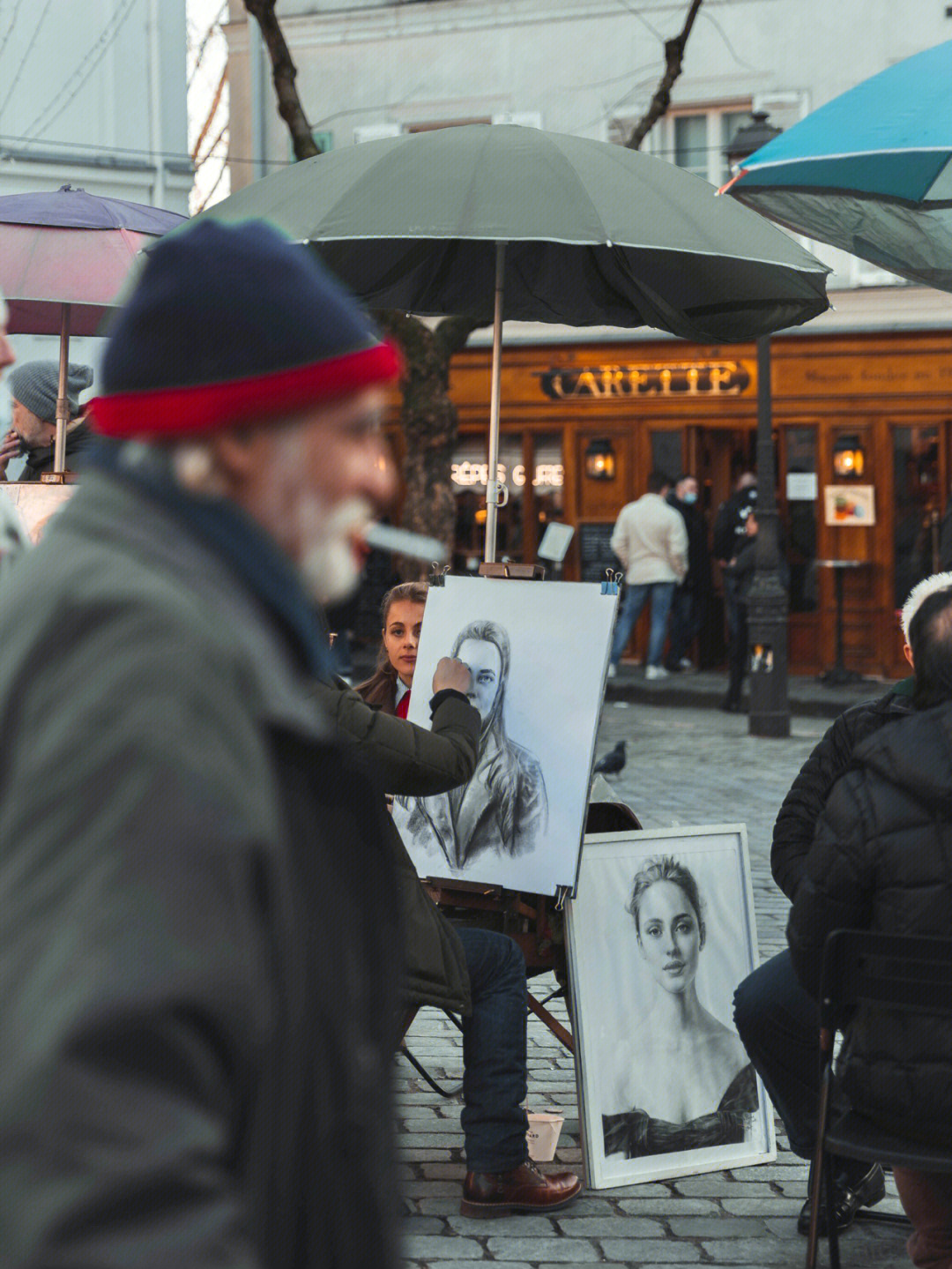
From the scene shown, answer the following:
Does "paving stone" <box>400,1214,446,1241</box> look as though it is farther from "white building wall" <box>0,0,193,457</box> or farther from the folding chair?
"white building wall" <box>0,0,193,457</box>

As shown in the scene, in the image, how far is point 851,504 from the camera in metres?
17.5

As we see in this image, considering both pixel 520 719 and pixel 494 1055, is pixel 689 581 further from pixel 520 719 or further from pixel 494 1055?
pixel 494 1055

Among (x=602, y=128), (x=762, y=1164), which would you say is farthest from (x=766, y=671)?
(x=762, y=1164)

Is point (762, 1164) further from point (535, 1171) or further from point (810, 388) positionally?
point (810, 388)

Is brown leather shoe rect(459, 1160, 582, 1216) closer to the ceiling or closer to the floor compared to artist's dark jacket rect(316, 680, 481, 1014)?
closer to the floor

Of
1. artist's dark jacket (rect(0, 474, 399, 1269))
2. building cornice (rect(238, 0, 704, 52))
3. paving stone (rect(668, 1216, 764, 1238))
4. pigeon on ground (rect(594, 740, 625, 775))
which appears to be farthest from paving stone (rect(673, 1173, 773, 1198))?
building cornice (rect(238, 0, 704, 52))

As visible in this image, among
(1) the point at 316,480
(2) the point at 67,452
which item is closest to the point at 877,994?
(1) the point at 316,480

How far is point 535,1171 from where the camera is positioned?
168 inches

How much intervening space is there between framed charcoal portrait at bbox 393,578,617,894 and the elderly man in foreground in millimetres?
2815

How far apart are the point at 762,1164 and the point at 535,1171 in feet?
2.25

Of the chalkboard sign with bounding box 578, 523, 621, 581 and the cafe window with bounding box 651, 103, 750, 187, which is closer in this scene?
the cafe window with bounding box 651, 103, 750, 187

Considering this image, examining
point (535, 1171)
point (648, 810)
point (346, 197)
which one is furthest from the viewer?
point (648, 810)

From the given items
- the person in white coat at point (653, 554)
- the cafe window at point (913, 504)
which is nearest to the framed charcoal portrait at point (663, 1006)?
the person in white coat at point (653, 554)

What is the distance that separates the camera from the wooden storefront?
17422 millimetres
